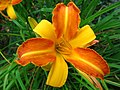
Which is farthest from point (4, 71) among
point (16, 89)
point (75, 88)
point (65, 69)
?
point (65, 69)

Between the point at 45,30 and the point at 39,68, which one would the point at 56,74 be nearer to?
the point at 45,30

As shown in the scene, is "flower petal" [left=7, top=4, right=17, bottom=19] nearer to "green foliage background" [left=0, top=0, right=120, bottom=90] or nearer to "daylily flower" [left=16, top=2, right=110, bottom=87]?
"green foliage background" [left=0, top=0, right=120, bottom=90]

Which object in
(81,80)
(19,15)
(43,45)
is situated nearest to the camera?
(43,45)

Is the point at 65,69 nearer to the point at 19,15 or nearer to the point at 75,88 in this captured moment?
the point at 75,88

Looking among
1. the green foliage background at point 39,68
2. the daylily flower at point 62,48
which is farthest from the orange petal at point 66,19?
the green foliage background at point 39,68

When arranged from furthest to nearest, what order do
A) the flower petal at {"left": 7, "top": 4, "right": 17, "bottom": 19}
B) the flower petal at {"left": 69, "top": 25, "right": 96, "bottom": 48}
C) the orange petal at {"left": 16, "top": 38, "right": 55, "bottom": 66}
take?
A: 1. the flower petal at {"left": 7, "top": 4, "right": 17, "bottom": 19}
2. the flower petal at {"left": 69, "top": 25, "right": 96, "bottom": 48}
3. the orange petal at {"left": 16, "top": 38, "right": 55, "bottom": 66}

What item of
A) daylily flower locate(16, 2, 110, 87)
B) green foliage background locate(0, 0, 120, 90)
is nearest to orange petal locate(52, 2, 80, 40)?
daylily flower locate(16, 2, 110, 87)

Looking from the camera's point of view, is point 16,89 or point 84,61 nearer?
point 84,61
